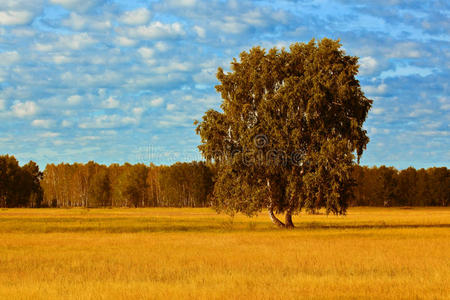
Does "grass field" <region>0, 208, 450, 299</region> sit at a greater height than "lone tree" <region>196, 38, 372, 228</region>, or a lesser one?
lesser

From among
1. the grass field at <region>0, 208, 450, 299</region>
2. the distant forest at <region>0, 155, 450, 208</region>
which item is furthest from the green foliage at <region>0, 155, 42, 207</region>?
the grass field at <region>0, 208, 450, 299</region>

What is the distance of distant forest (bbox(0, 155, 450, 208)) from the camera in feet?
531

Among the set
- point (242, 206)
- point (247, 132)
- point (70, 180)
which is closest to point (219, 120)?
point (247, 132)

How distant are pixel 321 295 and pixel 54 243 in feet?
84.0

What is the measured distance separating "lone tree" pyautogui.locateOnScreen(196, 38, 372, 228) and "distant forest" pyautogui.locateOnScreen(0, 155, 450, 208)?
107 meters

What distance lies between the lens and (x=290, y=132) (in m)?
49.3

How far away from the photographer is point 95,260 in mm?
25797

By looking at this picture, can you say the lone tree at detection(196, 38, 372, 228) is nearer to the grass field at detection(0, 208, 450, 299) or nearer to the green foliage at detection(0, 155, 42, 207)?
the grass field at detection(0, 208, 450, 299)

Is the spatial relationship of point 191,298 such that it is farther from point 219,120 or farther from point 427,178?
point 427,178

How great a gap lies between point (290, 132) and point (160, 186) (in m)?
124

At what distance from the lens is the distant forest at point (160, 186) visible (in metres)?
162

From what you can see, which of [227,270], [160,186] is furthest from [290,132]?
[160,186]

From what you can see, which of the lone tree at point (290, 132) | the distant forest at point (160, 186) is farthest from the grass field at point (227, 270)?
the distant forest at point (160, 186)

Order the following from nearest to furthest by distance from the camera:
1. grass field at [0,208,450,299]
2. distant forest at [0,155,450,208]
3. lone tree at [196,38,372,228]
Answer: grass field at [0,208,450,299]
lone tree at [196,38,372,228]
distant forest at [0,155,450,208]
